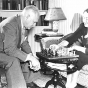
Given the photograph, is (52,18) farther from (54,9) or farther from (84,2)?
(84,2)

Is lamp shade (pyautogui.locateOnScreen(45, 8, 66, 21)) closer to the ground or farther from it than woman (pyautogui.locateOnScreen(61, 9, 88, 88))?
farther from it

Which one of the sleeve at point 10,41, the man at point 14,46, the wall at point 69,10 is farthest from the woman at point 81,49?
the wall at point 69,10

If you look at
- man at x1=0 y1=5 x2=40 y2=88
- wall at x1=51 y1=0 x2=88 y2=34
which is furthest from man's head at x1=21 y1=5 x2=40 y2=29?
wall at x1=51 y1=0 x2=88 y2=34

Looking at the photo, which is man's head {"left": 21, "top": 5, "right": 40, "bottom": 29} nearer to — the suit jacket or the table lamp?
the suit jacket

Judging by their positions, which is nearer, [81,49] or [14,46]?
[14,46]

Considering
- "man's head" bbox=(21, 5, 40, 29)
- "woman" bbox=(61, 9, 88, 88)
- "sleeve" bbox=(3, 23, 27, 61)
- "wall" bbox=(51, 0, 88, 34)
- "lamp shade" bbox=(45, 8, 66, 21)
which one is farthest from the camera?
"lamp shade" bbox=(45, 8, 66, 21)

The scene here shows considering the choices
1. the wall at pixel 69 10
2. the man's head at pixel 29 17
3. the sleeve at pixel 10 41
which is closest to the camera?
the sleeve at pixel 10 41

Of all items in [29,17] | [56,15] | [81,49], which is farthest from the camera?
[56,15]

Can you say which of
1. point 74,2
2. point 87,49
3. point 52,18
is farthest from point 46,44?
point 87,49

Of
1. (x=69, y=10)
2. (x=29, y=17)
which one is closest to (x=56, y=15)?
(x=69, y=10)

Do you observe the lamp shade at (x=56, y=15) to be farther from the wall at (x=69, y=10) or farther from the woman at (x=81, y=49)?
the woman at (x=81, y=49)

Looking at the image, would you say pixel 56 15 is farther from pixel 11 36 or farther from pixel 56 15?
pixel 11 36

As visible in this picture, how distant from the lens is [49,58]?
294 centimetres

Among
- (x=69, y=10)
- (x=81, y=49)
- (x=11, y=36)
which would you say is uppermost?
(x=69, y=10)
